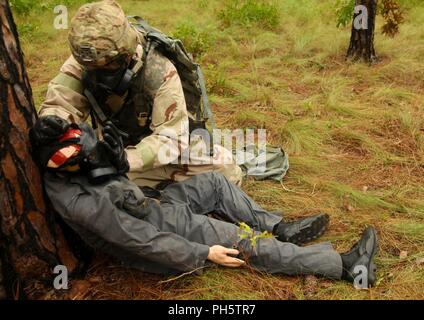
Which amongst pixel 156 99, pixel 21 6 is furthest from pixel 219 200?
pixel 21 6

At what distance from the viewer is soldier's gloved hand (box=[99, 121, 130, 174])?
217 centimetres

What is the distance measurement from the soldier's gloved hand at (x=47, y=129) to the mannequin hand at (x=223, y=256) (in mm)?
1014

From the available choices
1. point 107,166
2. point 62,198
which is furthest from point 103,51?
point 62,198

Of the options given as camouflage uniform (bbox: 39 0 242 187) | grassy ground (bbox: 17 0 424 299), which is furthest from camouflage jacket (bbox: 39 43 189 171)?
grassy ground (bbox: 17 0 424 299)

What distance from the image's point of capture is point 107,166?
2.25m

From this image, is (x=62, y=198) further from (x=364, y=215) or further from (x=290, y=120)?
(x=290, y=120)

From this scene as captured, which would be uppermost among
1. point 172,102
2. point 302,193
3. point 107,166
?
point 172,102

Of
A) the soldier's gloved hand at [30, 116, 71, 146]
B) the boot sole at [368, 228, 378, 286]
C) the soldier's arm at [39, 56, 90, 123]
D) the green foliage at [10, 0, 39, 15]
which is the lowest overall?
the boot sole at [368, 228, 378, 286]

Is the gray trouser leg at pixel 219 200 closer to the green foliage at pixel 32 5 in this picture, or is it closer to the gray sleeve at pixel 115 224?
the gray sleeve at pixel 115 224

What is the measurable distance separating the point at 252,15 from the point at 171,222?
17.8 ft

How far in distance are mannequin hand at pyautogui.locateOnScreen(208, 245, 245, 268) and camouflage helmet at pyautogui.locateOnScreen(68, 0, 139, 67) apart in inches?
48.7

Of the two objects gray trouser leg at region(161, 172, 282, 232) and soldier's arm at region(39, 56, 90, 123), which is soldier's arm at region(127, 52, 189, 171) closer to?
gray trouser leg at region(161, 172, 282, 232)
